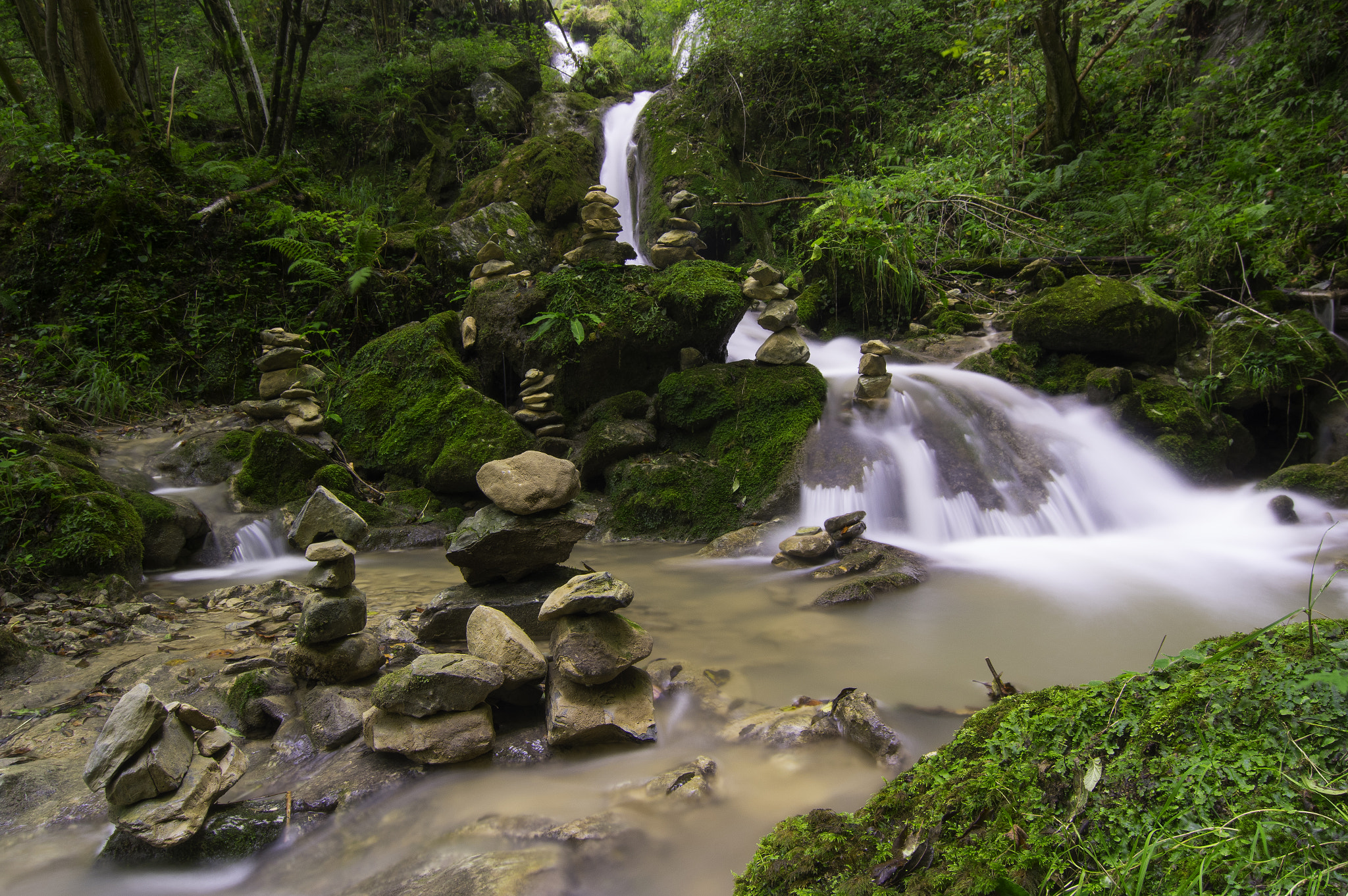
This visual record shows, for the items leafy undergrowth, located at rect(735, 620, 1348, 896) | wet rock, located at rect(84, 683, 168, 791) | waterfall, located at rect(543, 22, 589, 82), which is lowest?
wet rock, located at rect(84, 683, 168, 791)

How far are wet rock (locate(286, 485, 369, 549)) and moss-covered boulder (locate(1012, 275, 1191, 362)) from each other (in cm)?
735

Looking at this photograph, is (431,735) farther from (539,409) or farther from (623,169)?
(623,169)

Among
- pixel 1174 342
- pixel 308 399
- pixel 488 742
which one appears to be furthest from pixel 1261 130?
pixel 308 399

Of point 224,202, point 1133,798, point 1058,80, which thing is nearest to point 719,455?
point 1133,798

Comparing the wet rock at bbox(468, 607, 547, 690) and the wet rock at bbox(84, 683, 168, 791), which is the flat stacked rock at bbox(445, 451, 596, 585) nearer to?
the wet rock at bbox(468, 607, 547, 690)

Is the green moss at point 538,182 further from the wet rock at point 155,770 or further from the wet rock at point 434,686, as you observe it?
the wet rock at point 155,770

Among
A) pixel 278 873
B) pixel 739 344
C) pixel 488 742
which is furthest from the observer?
pixel 739 344

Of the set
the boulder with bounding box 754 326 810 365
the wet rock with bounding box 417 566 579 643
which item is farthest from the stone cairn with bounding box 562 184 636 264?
the wet rock with bounding box 417 566 579 643

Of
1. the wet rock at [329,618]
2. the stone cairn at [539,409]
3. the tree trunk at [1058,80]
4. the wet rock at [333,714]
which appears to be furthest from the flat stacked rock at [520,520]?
the tree trunk at [1058,80]

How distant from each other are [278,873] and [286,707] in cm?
100

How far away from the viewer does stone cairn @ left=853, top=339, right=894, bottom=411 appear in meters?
6.98

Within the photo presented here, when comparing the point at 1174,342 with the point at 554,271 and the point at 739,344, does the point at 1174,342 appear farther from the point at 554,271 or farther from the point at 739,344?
the point at 554,271

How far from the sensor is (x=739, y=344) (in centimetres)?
945

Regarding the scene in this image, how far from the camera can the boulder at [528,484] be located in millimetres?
3807
